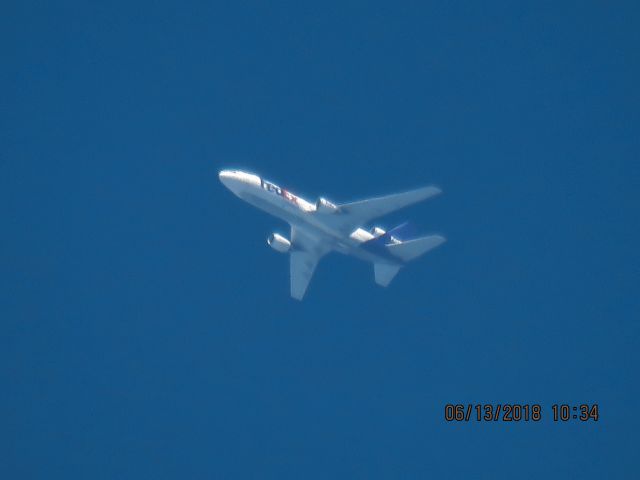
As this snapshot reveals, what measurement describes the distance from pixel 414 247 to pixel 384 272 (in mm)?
3254

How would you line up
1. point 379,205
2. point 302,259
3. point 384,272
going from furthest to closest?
1. point 302,259
2. point 384,272
3. point 379,205

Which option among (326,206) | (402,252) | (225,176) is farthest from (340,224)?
(225,176)

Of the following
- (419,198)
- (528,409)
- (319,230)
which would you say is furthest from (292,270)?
(528,409)

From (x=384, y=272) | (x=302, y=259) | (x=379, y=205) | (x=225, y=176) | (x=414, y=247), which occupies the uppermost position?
(x=225, y=176)

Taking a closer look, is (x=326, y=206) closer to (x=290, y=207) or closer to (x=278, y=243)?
(x=290, y=207)

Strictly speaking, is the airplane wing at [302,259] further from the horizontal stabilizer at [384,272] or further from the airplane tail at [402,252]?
the airplane tail at [402,252]

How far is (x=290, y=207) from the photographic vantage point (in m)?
46.3

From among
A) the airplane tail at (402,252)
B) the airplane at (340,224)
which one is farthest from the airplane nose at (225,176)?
the airplane tail at (402,252)

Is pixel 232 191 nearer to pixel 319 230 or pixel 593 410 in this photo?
pixel 319 230

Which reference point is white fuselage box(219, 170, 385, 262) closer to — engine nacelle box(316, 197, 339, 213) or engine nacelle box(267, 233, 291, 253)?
engine nacelle box(316, 197, 339, 213)

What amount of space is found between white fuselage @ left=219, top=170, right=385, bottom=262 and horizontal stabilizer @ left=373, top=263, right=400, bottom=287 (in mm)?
2357

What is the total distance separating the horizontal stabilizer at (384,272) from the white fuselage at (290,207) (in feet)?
7.73

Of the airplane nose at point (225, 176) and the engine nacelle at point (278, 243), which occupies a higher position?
the airplane nose at point (225, 176)

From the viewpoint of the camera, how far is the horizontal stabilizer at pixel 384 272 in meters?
49.4
